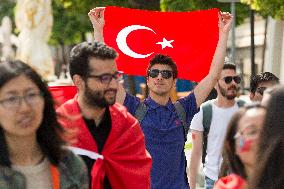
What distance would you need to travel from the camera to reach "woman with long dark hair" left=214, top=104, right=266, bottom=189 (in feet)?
10.3

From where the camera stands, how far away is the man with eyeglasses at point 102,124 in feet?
14.7

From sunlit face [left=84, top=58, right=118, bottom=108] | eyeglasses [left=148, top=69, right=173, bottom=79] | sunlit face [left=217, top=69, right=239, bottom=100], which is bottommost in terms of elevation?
sunlit face [left=217, top=69, right=239, bottom=100]

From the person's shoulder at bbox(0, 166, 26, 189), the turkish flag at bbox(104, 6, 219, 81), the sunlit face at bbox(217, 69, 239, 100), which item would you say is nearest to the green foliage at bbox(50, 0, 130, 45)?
the turkish flag at bbox(104, 6, 219, 81)

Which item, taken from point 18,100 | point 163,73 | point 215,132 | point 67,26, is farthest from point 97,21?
point 67,26

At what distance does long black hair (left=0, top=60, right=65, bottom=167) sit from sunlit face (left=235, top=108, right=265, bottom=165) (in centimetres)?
81

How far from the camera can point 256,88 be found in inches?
269

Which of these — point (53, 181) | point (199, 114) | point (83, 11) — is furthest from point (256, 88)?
point (83, 11)

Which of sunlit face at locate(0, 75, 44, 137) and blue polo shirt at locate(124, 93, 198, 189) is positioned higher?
sunlit face at locate(0, 75, 44, 137)

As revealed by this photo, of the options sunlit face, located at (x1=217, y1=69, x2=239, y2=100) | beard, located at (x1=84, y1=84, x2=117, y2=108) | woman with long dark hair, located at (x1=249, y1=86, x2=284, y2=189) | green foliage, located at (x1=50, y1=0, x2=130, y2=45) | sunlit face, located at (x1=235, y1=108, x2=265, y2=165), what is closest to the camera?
woman with long dark hair, located at (x1=249, y1=86, x2=284, y2=189)

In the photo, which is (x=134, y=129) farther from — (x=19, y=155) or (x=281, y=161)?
(x=281, y=161)

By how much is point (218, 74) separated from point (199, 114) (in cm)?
52

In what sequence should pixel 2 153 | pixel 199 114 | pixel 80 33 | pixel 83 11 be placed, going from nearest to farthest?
pixel 2 153
pixel 199 114
pixel 83 11
pixel 80 33

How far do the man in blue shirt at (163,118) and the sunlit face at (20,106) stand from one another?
2497 mm

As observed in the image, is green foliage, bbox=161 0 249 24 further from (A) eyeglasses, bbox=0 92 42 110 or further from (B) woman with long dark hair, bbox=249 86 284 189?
(B) woman with long dark hair, bbox=249 86 284 189
